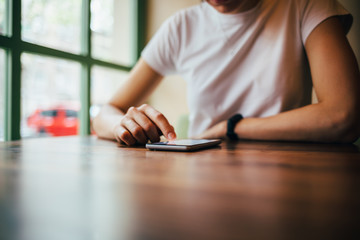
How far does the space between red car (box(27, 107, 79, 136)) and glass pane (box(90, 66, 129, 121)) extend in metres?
0.25

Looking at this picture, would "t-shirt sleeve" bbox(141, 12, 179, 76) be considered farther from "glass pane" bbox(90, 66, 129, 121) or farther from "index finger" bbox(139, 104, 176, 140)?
"glass pane" bbox(90, 66, 129, 121)

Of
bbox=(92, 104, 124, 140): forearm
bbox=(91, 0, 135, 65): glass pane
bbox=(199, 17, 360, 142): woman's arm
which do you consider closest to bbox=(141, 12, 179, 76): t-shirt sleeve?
bbox=(92, 104, 124, 140): forearm

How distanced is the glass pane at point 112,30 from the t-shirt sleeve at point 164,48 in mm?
1442

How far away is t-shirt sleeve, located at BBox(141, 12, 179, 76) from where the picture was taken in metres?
1.25

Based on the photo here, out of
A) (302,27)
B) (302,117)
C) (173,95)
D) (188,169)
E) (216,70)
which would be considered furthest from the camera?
(173,95)

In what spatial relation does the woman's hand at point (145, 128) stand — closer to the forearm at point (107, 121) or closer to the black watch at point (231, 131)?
the forearm at point (107, 121)

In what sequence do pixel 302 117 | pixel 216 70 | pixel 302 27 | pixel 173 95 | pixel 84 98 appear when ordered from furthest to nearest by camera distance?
pixel 173 95 → pixel 84 98 → pixel 216 70 → pixel 302 27 → pixel 302 117

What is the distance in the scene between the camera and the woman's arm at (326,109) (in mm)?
812

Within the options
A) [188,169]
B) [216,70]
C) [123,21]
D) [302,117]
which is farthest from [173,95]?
[188,169]

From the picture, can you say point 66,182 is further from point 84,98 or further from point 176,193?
point 84,98

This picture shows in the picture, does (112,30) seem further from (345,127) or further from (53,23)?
(345,127)

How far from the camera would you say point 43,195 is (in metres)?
0.23

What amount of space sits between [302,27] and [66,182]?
1.06 m

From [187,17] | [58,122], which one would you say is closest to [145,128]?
[187,17]
